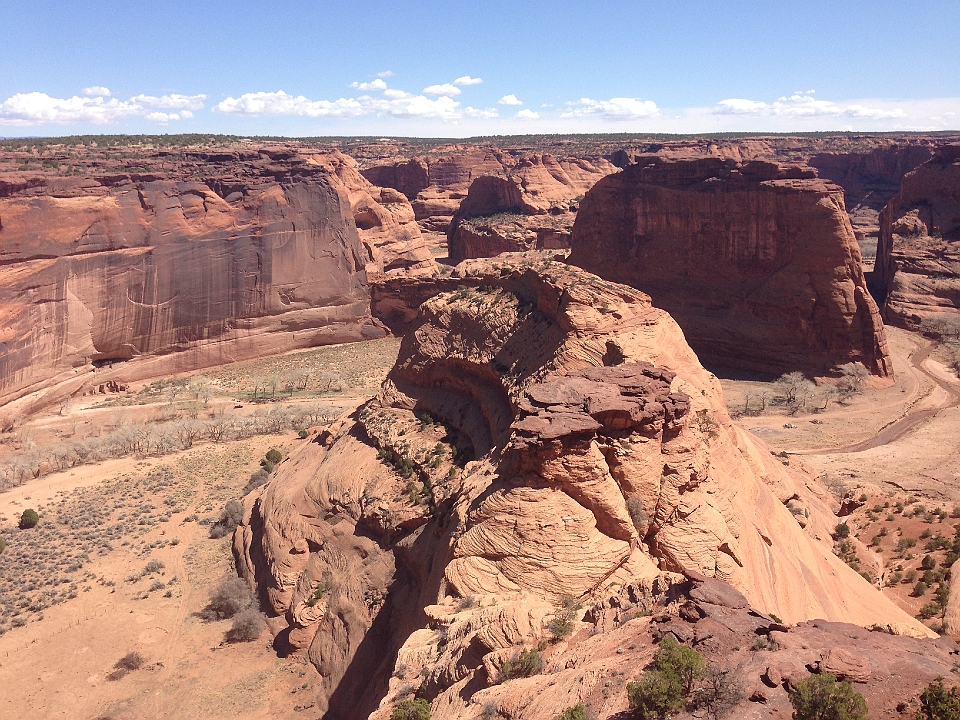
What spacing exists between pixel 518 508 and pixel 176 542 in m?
17.0

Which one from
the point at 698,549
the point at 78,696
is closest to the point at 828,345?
the point at 698,549

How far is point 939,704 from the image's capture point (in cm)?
662

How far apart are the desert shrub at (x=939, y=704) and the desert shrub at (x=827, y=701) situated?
58 cm

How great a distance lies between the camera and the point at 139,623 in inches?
757

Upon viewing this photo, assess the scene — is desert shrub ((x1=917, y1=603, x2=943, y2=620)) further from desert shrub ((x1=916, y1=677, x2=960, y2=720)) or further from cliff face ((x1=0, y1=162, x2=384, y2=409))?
cliff face ((x1=0, y1=162, x2=384, y2=409))

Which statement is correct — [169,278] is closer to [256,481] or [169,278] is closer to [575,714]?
[256,481]

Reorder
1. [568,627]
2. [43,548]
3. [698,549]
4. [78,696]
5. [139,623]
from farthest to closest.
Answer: [43,548] < [139,623] < [78,696] < [698,549] < [568,627]

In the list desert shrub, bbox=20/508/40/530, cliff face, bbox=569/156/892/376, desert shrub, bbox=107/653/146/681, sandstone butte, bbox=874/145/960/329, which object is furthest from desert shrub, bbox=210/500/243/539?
sandstone butte, bbox=874/145/960/329

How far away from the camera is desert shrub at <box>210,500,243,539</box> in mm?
24094

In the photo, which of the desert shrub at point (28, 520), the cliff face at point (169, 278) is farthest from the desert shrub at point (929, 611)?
the cliff face at point (169, 278)

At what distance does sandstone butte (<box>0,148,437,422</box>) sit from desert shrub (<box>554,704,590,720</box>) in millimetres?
40632

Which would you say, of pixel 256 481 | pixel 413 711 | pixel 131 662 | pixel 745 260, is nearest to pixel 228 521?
pixel 256 481

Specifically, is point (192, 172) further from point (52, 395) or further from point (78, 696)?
point (78, 696)

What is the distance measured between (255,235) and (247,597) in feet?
120
